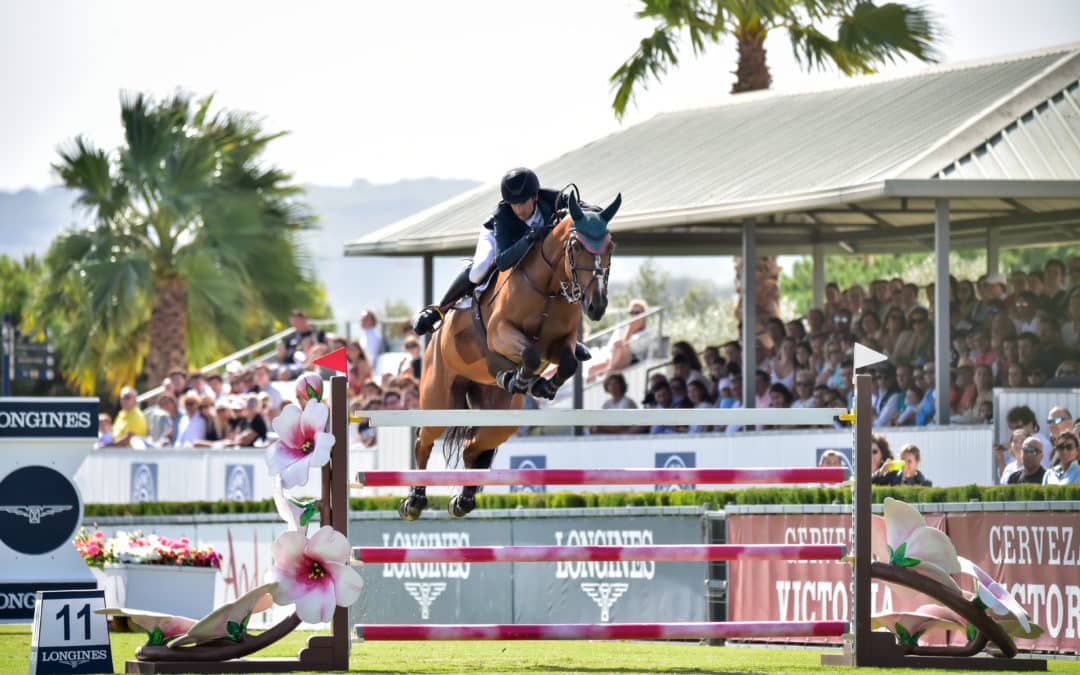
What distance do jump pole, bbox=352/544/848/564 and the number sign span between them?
1.31m

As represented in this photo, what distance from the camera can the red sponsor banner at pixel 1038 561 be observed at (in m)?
10.2

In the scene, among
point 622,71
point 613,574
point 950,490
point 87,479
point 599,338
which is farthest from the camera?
point 622,71

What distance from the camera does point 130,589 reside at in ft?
45.5

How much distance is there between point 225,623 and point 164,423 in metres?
14.2

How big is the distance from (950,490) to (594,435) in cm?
797

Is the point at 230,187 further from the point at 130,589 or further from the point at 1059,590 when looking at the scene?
the point at 1059,590

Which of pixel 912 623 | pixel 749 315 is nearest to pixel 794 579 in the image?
pixel 912 623

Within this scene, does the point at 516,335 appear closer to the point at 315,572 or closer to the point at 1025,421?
the point at 315,572

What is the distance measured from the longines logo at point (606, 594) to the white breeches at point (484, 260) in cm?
384

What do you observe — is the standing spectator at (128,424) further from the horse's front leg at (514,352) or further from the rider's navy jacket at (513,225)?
the horse's front leg at (514,352)

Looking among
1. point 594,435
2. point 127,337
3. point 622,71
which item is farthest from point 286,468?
point 127,337

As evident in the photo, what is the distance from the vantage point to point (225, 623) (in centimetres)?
855

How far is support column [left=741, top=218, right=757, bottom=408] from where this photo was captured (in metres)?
17.8

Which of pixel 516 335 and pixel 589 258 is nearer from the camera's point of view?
pixel 589 258
